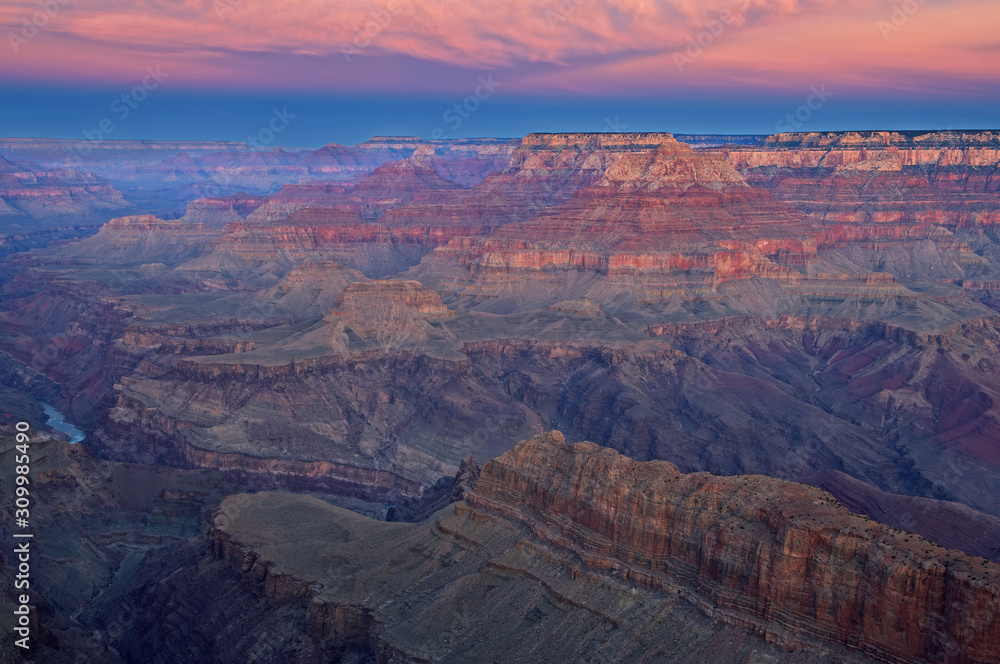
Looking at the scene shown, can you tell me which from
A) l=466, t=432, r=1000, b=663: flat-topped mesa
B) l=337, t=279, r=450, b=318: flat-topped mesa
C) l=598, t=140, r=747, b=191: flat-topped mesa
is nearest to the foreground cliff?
l=466, t=432, r=1000, b=663: flat-topped mesa

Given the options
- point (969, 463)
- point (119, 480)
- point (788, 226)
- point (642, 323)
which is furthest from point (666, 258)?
point (119, 480)

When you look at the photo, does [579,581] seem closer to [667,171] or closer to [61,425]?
[61,425]

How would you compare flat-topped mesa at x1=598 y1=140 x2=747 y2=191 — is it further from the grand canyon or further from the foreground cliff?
the foreground cliff

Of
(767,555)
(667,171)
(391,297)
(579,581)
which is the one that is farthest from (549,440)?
(667,171)

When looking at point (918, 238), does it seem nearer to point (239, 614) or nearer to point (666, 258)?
point (666, 258)

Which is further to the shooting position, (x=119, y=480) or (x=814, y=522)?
(x=119, y=480)
